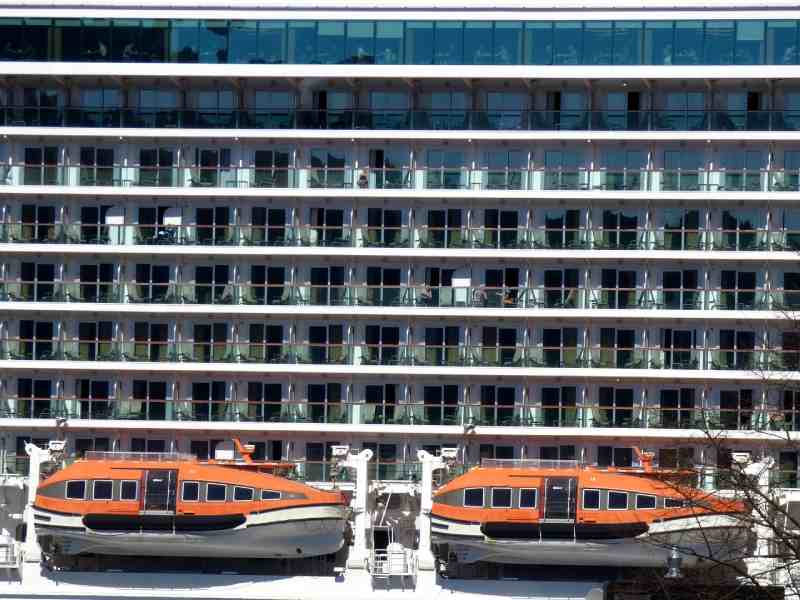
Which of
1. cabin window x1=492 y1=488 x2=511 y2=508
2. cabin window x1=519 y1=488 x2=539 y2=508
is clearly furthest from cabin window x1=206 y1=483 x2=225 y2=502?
cabin window x1=519 y1=488 x2=539 y2=508

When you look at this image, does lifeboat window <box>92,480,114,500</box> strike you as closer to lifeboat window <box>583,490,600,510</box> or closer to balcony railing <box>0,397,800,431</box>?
balcony railing <box>0,397,800,431</box>

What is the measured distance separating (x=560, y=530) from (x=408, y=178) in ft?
28.7

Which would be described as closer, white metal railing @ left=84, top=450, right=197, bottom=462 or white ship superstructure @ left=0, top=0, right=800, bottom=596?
white metal railing @ left=84, top=450, right=197, bottom=462

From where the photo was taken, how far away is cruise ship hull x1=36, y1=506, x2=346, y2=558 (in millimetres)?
44938

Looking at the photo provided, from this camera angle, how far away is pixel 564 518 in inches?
1746

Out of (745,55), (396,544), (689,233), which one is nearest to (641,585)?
(396,544)

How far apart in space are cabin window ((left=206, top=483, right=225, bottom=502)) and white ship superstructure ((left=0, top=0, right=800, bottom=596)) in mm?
2900

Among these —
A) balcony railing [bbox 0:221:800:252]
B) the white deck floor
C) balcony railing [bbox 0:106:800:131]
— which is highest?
balcony railing [bbox 0:106:800:131]

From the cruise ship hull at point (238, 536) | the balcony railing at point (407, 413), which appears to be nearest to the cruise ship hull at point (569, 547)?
the cruise ship hull at point (238, 536)

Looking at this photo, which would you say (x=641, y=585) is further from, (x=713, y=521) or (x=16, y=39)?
(x=16, y=39)

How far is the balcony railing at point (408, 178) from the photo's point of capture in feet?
157

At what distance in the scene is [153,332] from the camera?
4862 cm

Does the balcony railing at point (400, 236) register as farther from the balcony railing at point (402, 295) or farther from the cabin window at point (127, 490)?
the cabin window at point (127, 490)

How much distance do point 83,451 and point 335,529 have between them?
21.2 ft
